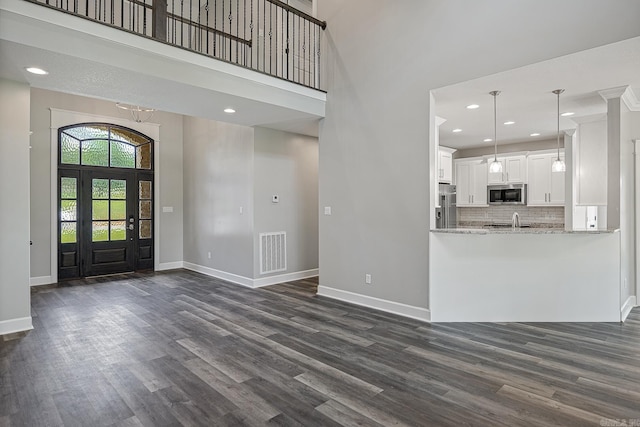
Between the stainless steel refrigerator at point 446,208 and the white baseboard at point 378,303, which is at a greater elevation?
the stainless steel refrigerator at point 446,208

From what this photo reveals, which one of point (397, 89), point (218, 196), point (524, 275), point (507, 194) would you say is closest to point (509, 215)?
point (507, 194)

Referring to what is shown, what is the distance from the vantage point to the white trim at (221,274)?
6.01 meters

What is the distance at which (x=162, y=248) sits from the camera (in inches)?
298

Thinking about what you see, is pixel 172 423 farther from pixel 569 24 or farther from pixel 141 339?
pixel 569 24

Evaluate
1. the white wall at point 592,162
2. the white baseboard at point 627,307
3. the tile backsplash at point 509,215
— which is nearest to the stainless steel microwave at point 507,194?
the tile backsplash at point 509,215

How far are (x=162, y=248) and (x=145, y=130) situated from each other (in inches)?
96.9

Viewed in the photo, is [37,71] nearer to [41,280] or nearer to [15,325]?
[15,325]

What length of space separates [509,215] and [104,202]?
821 cm

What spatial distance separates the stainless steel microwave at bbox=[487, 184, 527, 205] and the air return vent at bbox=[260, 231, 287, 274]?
4419 mm

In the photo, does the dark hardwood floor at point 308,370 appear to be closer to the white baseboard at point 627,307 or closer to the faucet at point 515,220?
the white baseboard at point 627,307

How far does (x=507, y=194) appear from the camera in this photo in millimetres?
7230

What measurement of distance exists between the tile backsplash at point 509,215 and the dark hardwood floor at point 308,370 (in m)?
2.99

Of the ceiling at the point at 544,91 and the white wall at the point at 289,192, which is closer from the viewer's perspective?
the ceiling at the point at 544,91

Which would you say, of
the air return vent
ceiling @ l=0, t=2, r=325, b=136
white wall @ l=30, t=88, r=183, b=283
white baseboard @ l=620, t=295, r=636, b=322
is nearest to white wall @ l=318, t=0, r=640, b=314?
ceiling @ l=0, t=2, r=325, b=136
